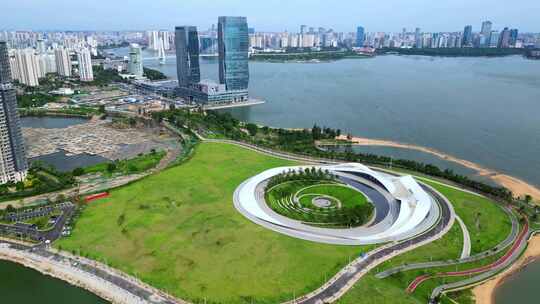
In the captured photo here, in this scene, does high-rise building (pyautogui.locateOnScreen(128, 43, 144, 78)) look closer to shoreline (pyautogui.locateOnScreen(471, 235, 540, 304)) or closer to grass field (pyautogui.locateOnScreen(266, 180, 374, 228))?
grass field (pyautogui.locateOnScreen(266, 180, 374, 228))

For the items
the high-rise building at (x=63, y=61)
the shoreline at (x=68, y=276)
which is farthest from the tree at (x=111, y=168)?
the high-rise building at (x=63, y=61)

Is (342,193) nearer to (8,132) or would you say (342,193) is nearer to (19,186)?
(19,186)

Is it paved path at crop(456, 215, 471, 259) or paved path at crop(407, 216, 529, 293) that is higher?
paved path at crop(456, 215, 471, 259)

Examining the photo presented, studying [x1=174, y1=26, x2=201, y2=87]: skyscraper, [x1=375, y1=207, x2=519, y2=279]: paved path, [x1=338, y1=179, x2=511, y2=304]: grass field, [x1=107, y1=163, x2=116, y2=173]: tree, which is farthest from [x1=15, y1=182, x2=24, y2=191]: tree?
[x1=174, y1=26, x2=201, y2=87]: skyscraper

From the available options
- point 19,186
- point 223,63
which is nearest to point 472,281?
point 19,186

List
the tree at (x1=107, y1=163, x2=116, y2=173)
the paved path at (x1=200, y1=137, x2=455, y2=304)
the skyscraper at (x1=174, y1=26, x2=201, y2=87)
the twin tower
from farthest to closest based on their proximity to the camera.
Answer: the skyscraper at (x1=174, y1=26, x2=201, y2=87), the twin tower, the tree at (x1=107, y1=163, x2=116, y2=173), the paved path at (x1=200, y1=137, x2=455, y2=304)

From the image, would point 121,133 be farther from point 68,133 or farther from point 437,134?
point 437,134
